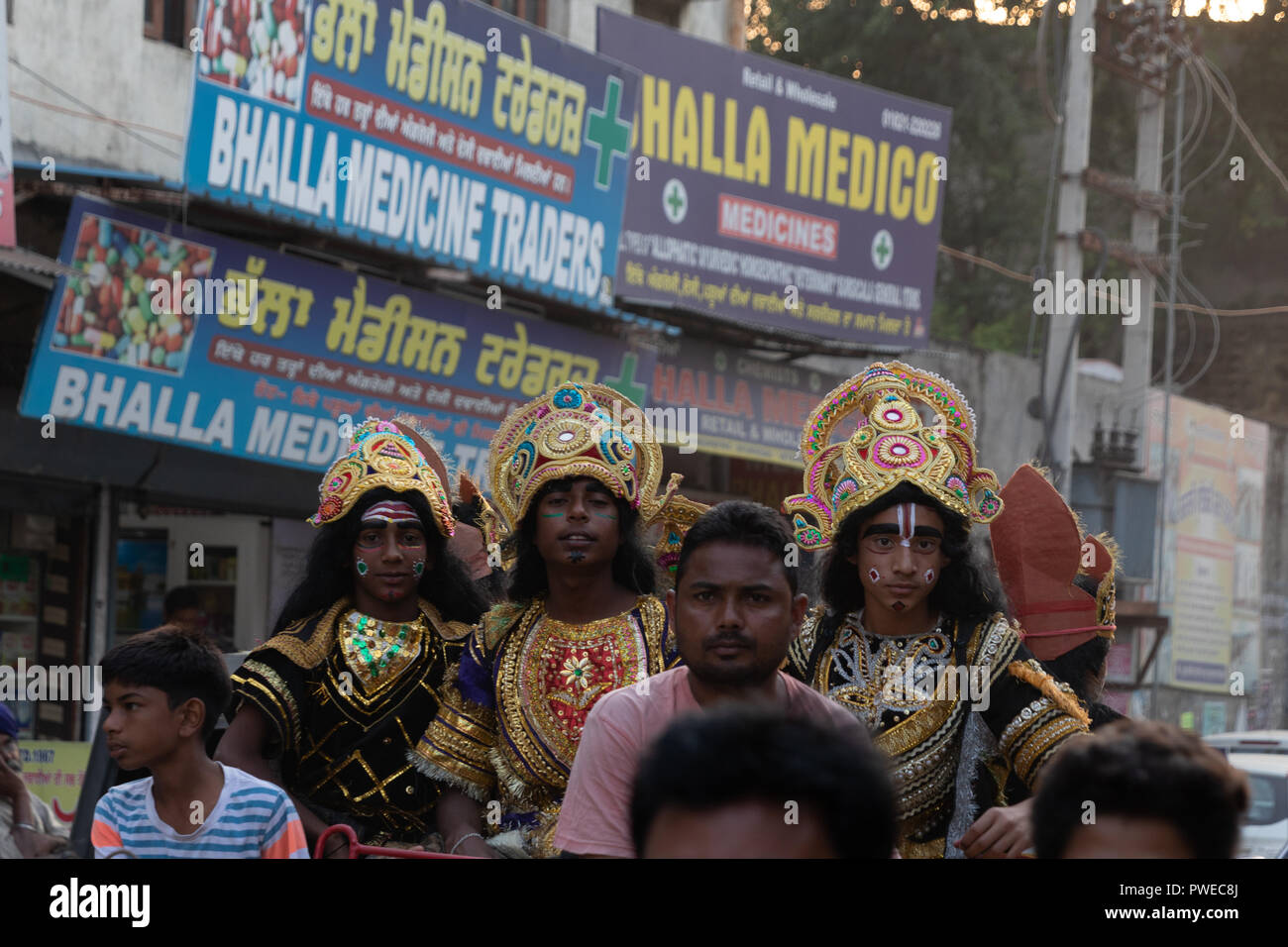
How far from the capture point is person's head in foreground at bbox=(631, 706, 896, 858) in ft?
6.20

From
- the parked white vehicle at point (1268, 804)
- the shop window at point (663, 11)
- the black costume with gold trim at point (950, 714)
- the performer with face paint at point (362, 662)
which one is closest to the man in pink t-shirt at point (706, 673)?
the black costume with gold trim at point (950, 714)

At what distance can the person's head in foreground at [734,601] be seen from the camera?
10.9 feet

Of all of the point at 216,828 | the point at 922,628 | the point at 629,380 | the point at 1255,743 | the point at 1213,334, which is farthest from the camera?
the point at 1213,334

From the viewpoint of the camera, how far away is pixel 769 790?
1900mm

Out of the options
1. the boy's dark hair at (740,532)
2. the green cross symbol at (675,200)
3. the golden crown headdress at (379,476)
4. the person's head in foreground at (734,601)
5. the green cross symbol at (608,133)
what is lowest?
the person's head in foreground at (734,601)

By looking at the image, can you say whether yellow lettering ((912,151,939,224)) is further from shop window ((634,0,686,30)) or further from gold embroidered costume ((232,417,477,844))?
gold embroidered costume ((232,417,477,844))

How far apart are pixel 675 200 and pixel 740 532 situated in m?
10.5

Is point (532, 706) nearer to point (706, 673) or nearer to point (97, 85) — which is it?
point (706, 673)

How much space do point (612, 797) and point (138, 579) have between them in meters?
8.61

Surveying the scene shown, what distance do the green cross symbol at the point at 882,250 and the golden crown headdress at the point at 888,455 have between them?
1107cm

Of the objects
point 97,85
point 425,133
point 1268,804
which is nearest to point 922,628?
point 425,133

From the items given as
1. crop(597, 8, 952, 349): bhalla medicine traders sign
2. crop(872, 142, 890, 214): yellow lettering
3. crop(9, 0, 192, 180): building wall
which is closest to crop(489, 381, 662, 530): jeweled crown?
crop(9, 0, 192, 180): building wall

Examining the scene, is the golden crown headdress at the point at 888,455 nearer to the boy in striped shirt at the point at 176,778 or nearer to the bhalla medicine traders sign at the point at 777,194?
the boy in striped shirt at the point at 176,778
